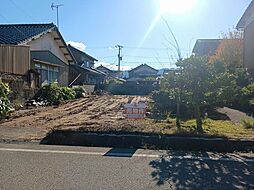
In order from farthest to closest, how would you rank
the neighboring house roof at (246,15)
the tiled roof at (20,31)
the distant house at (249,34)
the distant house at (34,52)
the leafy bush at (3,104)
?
1. the tiled roof at (20,31)
2. the distant house at (34,52)
3. the distant house at (249,34)
4. the neighboring house roof at (246,15)
5. the leafy bush at (3,104)

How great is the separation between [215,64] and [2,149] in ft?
17.4

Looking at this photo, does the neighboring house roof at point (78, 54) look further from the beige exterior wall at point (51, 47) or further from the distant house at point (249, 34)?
the distant house at point (249, 34)

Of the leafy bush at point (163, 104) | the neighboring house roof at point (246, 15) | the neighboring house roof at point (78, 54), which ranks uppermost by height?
the neighboring house roof at point (78, 54)

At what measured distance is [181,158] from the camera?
16.4 ft

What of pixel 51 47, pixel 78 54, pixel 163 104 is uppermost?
pixel 78 54

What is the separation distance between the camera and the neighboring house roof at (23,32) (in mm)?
17062

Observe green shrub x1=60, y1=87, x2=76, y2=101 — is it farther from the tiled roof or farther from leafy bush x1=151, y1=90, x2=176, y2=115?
leafy bush x1=151, y1=90, x2=176, y2=115

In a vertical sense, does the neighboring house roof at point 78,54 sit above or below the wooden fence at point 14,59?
above

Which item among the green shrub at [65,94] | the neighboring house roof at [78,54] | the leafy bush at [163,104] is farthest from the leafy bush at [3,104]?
the neighboring house roof at [78,54]

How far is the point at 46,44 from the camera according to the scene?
21188mm

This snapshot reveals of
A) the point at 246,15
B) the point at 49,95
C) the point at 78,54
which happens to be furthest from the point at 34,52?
the point at 78,54

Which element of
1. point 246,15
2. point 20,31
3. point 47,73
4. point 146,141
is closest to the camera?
point 146,141

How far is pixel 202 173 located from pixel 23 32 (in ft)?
60.4

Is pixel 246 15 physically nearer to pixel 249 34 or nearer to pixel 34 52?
pixel 249 34
